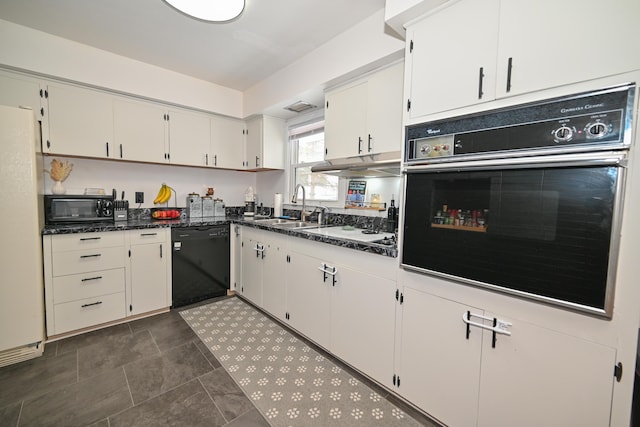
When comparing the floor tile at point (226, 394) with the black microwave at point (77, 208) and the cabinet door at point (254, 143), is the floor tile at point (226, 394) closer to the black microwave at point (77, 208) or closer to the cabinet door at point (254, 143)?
the black microwave at point (77, 208)

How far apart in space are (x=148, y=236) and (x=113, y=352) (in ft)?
3.47

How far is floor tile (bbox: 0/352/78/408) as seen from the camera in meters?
1.66

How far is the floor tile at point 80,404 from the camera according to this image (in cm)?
147

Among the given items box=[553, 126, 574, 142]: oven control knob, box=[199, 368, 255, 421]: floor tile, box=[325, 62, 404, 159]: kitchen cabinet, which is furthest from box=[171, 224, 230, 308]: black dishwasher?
box=[553, 126, 574, 142]: oven control knob

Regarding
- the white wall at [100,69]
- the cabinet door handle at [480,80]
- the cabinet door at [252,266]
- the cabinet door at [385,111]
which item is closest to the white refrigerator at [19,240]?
the white wall at [100,69]

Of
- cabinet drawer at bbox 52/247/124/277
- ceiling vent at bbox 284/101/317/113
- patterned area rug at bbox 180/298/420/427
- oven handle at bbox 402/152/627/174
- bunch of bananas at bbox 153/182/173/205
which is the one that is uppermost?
ceiling vent at bbox 284/101/317/113

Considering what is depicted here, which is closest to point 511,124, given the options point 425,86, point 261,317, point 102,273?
point 425,86

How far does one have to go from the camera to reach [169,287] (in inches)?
111

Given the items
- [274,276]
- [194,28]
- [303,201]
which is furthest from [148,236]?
[194,28]

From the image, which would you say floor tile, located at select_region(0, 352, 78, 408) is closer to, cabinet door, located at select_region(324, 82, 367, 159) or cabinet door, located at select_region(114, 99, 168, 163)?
cabinet door, located at select_region(114, 99, 168, 163)

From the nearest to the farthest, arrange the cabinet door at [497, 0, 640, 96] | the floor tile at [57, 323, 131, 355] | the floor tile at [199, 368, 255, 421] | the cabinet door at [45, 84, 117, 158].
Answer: the cabinet door at [497, 0, 640, 96]
the floor tile at [199, 368, 255, 421]
the floor tile at [57, 323, 131, 355]
the cabinet door at [45, 84, 117, 158]

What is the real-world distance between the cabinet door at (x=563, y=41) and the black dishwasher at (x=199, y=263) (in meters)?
2.96

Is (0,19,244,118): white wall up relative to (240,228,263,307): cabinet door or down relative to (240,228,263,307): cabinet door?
up

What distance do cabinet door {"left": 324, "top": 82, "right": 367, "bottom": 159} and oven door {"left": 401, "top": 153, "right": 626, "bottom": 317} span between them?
2.74 feet
